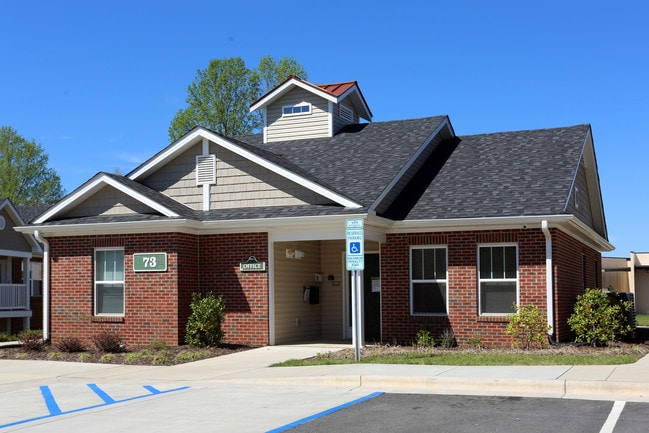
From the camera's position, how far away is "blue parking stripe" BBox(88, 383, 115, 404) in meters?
11.7

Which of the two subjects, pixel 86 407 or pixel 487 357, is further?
pixel 487 357

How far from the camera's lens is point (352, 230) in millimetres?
14844

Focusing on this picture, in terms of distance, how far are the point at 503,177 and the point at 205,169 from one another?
7482 mm

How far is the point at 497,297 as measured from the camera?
17.9 m

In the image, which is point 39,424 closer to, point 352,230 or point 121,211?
point 352,230

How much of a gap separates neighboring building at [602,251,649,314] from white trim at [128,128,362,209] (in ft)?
88.8

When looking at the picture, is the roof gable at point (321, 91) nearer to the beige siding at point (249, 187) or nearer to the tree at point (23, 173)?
the beige siding at point (249, 187)

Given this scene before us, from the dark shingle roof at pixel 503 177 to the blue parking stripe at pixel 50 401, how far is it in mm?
8843

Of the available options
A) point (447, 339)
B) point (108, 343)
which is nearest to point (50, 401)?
point (108, 343)

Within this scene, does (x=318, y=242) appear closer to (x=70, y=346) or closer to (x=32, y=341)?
(x=70, y=346)

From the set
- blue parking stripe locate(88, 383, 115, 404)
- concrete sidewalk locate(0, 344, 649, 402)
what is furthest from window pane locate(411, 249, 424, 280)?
blue parking stripe locate(88, 383, 115, 404)

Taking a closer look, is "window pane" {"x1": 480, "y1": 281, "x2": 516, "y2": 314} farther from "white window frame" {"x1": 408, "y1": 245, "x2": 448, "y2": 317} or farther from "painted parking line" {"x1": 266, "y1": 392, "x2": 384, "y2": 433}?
"painted parking line" {"x1": 266, "y1": 392, "x2": 384, "y2": 433}

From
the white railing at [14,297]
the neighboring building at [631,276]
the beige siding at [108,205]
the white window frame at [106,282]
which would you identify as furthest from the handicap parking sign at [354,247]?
the neighboring building at [631,276]

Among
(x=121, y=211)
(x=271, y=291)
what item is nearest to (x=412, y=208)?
(x=271, y=291)
